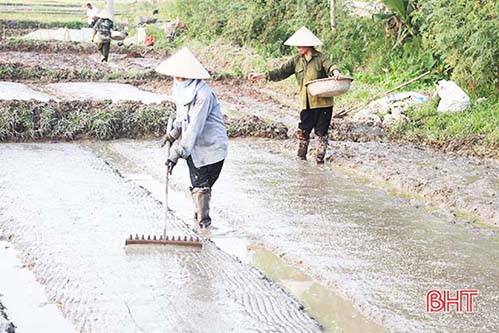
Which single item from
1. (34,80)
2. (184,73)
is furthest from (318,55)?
(34,80)

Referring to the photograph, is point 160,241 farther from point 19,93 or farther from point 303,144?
point 19,93

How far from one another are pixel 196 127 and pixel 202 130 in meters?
0.15

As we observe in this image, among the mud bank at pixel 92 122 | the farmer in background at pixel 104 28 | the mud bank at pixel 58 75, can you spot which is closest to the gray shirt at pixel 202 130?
the mud bank at pixel 92 122

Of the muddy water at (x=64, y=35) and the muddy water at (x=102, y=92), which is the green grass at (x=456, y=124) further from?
the muddy water at (x=64, y=35)

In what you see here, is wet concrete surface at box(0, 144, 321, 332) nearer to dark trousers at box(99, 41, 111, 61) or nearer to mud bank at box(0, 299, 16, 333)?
mud bank at box(0, 299, 16, 333)

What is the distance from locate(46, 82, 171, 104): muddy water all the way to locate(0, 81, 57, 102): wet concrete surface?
0.34 meters

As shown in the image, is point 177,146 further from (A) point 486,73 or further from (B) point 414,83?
(B) point 414,83

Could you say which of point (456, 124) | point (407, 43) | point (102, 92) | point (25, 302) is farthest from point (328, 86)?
point (102, 92)

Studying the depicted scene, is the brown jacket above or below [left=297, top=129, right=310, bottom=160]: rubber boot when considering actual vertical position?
above

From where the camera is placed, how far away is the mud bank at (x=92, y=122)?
12.2 meters

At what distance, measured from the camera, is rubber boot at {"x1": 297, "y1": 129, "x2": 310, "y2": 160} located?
11.0 m

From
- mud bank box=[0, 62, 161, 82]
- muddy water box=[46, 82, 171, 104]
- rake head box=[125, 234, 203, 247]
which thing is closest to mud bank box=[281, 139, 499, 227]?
rake head box=[125, 234, 203, 247]

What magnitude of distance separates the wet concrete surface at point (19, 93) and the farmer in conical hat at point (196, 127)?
7.82 meters

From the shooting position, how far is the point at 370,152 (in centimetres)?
1126
